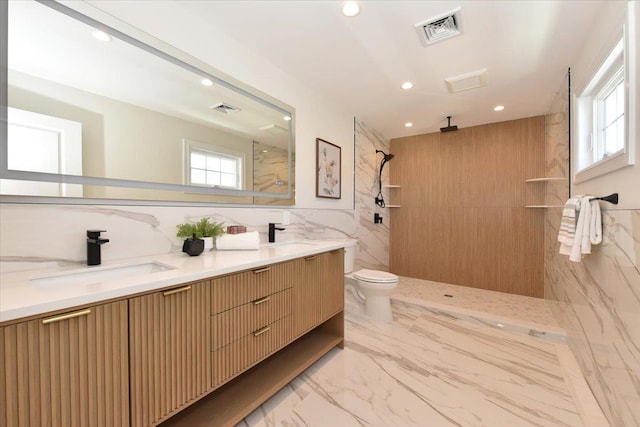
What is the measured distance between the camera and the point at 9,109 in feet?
3.35

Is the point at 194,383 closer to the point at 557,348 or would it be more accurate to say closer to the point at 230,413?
the point at 230,413

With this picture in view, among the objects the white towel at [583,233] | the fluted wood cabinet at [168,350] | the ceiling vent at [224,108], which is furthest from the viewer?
the ceiling vent at [224,108]

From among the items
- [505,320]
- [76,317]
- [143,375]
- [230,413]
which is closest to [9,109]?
[76,317]

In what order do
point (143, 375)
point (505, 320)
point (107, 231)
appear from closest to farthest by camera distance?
point (143, 375)
point (107, 231)
point (505, 320)

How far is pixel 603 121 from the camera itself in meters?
1.83

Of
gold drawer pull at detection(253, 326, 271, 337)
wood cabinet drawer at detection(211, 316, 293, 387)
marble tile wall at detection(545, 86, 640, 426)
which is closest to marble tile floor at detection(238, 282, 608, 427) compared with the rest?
marble tile wall at detection(545, 86, 640, 426)

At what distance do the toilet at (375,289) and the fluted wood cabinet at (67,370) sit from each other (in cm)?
186

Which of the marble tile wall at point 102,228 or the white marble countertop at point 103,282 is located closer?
the white marble countertop at point 103,282

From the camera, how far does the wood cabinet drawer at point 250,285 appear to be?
1163 millimetres

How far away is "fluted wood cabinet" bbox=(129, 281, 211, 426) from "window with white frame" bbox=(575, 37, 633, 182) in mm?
2029

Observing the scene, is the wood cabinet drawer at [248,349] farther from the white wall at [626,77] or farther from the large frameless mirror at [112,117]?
the white wall at [626,77]

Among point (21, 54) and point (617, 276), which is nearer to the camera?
point (21, 54)

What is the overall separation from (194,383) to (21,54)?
59.6 inches

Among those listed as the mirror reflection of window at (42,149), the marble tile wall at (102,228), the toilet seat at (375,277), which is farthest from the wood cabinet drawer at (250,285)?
the toilet seat at (375,277)
